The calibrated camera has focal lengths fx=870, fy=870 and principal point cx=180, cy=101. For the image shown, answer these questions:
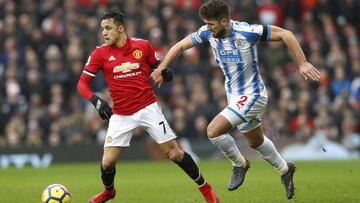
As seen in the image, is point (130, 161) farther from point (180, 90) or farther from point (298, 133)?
point (298, 133)

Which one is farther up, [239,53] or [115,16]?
[115,16]

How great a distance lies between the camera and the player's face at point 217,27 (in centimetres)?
1037

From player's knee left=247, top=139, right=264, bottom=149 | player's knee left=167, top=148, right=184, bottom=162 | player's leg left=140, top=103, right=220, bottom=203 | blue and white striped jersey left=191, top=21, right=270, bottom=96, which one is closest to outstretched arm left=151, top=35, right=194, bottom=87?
blue and white striped jersey left=191, top=21, right=270, bottom=96

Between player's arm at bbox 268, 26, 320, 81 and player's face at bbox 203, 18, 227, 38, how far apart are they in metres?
0.56

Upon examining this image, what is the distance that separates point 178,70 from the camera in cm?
2150

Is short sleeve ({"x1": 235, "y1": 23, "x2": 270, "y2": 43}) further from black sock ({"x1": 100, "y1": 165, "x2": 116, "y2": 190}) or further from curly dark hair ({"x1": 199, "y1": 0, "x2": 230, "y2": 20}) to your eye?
black sock ({"x1": 100, "y1": 165, "x2": 116, "y2": 190})

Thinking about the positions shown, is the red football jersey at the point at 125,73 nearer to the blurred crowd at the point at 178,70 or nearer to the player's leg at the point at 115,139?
the player's leg at the point at 115,139

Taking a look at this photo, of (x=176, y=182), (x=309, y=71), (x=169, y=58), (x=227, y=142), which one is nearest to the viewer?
(x=309, y=71)

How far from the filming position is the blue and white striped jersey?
1060cm

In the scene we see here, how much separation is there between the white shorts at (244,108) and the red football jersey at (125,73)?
0.99m

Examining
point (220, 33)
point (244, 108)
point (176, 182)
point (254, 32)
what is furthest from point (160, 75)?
point (176, 182)

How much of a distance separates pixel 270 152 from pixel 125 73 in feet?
7.44

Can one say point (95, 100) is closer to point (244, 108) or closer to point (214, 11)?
point (214, 11)

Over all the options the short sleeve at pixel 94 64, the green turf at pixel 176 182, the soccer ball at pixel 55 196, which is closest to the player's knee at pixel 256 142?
the green turf at pixel 176 182
